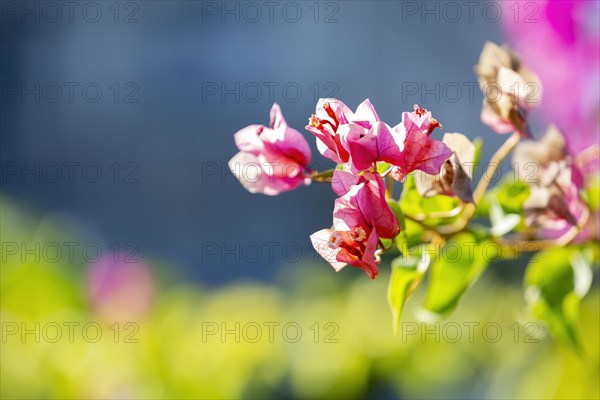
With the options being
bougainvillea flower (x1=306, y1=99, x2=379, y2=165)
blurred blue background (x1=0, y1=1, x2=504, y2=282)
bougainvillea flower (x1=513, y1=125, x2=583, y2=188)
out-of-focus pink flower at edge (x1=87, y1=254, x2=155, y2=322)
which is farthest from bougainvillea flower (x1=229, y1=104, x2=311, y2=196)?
blurred blue background (x1=0, y1=1, x2=504, y2=282)

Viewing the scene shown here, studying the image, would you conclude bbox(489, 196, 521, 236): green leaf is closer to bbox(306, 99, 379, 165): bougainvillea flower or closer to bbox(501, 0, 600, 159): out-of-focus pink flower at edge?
bbox(306, 99, 379, 165): bougainvillea flower

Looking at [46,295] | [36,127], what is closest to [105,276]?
[46,295]

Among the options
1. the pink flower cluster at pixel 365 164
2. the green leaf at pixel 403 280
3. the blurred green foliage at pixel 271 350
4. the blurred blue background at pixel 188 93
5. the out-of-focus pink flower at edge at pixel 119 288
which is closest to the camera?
the pink flower cluster at pixel 365 164

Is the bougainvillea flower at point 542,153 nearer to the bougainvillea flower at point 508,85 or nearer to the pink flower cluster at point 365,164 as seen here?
the bougainvillea flower at point 508,85

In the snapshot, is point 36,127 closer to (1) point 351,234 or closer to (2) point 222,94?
(2) point 222,94

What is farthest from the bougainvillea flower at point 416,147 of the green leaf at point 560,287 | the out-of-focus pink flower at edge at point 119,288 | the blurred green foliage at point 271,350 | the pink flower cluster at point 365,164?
the out-of-focus pink flower at edge at point 119,288

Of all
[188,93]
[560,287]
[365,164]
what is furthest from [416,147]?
[188,93]
